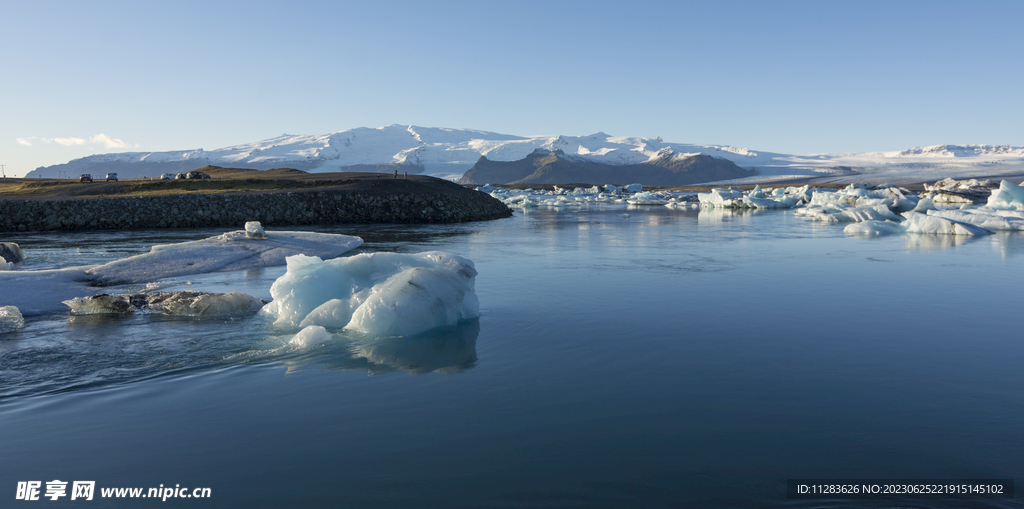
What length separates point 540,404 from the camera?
505 centimetres

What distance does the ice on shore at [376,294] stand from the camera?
7.34 meters

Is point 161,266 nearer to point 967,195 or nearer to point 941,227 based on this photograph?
point 941,227

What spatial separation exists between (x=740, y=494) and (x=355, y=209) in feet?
113

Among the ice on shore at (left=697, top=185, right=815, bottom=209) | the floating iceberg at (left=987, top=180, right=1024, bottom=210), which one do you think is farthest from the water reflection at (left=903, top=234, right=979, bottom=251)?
the ice on shore at (left=697, top=185, right=815, bottom=209)

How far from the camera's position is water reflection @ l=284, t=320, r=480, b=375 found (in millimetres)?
6145

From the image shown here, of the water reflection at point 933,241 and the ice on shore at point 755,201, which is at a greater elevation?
the ice on shore at point 755,201

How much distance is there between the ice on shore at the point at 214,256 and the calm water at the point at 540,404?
4104 millimetres

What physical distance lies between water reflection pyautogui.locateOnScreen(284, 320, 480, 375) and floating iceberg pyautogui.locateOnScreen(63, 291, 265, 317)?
224 cm

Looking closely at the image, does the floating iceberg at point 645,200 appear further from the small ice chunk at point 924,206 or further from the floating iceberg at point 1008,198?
the floating iceberg at point 1008,198

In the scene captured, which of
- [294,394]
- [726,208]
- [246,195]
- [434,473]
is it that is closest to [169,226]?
[246,195]

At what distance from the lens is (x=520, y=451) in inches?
164

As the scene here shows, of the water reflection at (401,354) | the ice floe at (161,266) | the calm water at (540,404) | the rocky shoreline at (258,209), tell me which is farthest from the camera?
the rocky shoreline at (258,209)

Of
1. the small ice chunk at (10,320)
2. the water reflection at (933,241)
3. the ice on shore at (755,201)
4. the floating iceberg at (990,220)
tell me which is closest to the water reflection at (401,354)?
the small ice chunk at (10,320)

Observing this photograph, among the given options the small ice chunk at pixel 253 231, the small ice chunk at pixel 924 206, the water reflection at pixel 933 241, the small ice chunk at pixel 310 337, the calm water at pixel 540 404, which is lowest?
the water reflection at pixel 933 241
